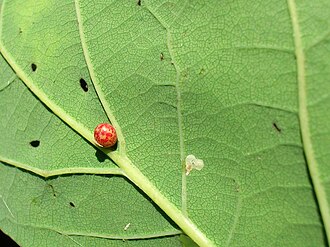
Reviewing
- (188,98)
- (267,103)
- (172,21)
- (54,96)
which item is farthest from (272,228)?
(54,96)

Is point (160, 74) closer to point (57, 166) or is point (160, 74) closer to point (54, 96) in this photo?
point (54, 96)

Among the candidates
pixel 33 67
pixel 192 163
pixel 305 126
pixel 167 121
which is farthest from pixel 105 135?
pixel 305 126

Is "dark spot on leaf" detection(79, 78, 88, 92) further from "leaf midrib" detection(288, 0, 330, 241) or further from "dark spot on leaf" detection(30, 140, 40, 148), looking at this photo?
"leaf midrib" detection(288, 0, 330, 241)

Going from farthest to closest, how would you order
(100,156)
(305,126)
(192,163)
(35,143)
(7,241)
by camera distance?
(7,241), (35,143), (100,156), (192,163), (305,126)

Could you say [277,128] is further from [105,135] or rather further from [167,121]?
[105,135]

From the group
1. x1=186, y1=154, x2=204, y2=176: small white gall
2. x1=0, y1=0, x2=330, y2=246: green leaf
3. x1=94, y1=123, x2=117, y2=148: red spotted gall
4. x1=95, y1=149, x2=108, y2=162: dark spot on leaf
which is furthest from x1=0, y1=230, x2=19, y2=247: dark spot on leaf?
x1=186, y1=154, x2=204, y2=176: small white gall

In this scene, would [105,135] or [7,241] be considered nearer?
[105,135]

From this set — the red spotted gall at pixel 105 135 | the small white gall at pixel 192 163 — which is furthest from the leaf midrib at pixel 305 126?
the red spotted gall at pixel 105 135
